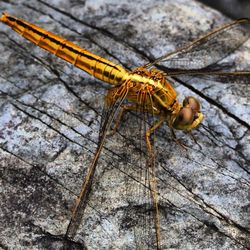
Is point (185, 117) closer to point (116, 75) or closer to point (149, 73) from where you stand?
point (149, 73)

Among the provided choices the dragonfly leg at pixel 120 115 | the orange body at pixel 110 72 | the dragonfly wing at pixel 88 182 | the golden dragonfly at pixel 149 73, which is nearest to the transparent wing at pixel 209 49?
the golden dragonfly at pixel 149 73

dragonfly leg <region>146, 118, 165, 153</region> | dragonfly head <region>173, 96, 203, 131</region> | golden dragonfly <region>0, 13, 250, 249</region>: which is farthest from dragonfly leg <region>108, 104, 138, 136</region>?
A: dragonfly head <region>173, 96, 203, 131</region>

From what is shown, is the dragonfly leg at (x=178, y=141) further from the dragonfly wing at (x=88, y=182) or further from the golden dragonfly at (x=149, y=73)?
the dragonfly wing at (x=88, y=182)

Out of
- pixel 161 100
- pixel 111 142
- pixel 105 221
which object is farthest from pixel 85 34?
pixel 105 221

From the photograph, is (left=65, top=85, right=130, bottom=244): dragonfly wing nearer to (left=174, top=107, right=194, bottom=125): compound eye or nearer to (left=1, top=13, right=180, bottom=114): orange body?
(left=1, top=13, right=180, bottom=114): orange body

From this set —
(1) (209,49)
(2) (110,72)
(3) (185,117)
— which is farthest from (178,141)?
(1) (209,49)

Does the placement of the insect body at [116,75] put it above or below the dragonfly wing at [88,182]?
above

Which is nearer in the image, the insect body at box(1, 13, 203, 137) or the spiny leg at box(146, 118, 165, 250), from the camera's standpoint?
the spiny leg at box(146, 118, 165, 250)

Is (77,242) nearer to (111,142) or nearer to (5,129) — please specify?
(111,142)
